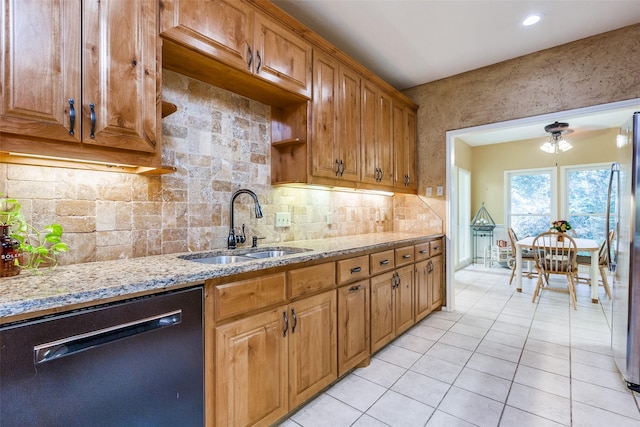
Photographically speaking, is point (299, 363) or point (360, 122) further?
point (360, 122)

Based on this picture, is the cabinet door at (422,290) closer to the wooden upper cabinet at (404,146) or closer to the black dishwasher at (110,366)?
the wooden upper cabinet at (404,146)

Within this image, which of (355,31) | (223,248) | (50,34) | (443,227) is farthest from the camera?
(443,227)

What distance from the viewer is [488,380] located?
2.04 metres

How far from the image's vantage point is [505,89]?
3.07 meters

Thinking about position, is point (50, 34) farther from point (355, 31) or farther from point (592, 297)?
point (592, 297)

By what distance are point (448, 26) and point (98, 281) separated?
2917 millimetres

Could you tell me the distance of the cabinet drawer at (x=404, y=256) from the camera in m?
2.56

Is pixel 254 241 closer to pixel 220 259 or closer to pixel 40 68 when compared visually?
pixel 220 259

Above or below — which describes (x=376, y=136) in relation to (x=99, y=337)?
above

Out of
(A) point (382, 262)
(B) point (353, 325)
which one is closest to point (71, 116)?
(B) point (353, 325)

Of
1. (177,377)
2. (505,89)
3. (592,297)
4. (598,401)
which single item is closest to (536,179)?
(592,297)

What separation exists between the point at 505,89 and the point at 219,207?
3054mm

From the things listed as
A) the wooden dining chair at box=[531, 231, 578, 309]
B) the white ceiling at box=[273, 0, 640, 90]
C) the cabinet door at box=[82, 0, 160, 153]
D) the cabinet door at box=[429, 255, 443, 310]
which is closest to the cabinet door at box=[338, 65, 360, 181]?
the white ceiling at box=[273, 0, 640, 90]

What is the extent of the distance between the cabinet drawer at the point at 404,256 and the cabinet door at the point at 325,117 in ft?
2.87
